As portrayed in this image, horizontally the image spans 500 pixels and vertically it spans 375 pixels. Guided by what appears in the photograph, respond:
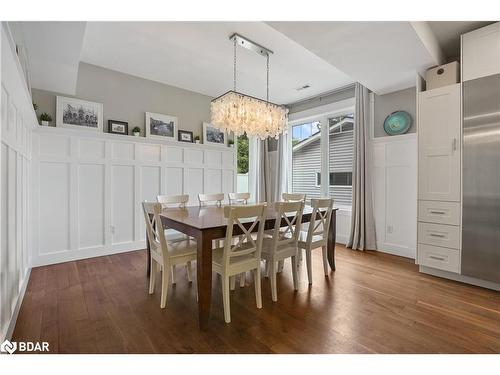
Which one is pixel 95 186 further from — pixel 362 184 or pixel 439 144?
pixel 439 144

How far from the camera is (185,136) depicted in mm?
4480

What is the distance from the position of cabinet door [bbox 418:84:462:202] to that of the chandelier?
1.71m

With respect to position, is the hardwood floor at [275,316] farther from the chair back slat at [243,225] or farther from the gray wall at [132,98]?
the gray wall at [132,98]

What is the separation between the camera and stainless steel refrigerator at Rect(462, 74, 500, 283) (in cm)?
234

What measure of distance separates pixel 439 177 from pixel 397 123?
49.7 inches

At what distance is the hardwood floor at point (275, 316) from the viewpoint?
1591 mm

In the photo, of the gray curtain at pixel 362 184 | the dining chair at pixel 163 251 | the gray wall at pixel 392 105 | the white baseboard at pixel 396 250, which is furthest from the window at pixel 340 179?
the dining chair at pixel 163 251

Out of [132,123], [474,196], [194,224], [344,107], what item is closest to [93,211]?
[132,123]

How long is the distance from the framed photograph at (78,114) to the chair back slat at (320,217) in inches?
130

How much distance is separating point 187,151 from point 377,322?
3703 mm

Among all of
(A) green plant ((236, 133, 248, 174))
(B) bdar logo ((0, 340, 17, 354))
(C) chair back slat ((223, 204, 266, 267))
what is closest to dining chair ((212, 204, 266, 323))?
(C) chair back slat ((223, 204, 266, 267))

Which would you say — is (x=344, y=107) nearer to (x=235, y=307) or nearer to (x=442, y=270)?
(x=442, y=270)

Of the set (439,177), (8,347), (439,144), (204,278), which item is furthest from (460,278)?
(8,347)

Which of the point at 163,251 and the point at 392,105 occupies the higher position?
the point at 392,105
